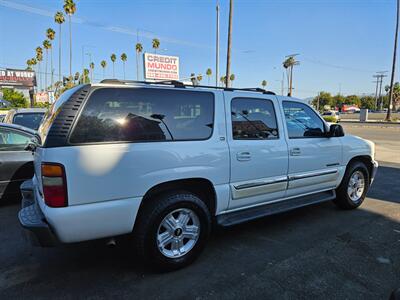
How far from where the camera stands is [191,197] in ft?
10.1

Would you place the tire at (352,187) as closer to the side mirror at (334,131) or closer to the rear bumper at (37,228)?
the side mirror at (334,131)

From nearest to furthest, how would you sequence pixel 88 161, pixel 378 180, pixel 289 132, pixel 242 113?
pixel 88 161
pixel 242 113
pixel 289 132
pixel 378 180

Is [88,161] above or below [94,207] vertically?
above

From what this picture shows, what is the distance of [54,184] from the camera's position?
8.07 ft

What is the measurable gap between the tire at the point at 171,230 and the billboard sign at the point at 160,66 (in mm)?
19671

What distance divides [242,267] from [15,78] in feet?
213

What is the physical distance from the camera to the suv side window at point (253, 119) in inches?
138

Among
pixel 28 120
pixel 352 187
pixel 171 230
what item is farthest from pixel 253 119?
pixel 28 120

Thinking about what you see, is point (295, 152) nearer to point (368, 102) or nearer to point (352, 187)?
point (352, 187)

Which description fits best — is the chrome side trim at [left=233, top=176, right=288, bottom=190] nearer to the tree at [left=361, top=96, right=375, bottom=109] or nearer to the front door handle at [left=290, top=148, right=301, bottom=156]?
the front door handle at [left=290, top=148, right=301, bottom=156]

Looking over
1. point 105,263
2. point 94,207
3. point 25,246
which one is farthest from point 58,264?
point 94,207

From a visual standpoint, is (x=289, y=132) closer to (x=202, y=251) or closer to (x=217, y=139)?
(x=217, y=139)

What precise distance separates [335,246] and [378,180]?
442 cm

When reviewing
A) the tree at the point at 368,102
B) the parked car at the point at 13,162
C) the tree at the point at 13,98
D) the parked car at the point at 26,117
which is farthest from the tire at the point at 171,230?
the tree at the point at 368,102
